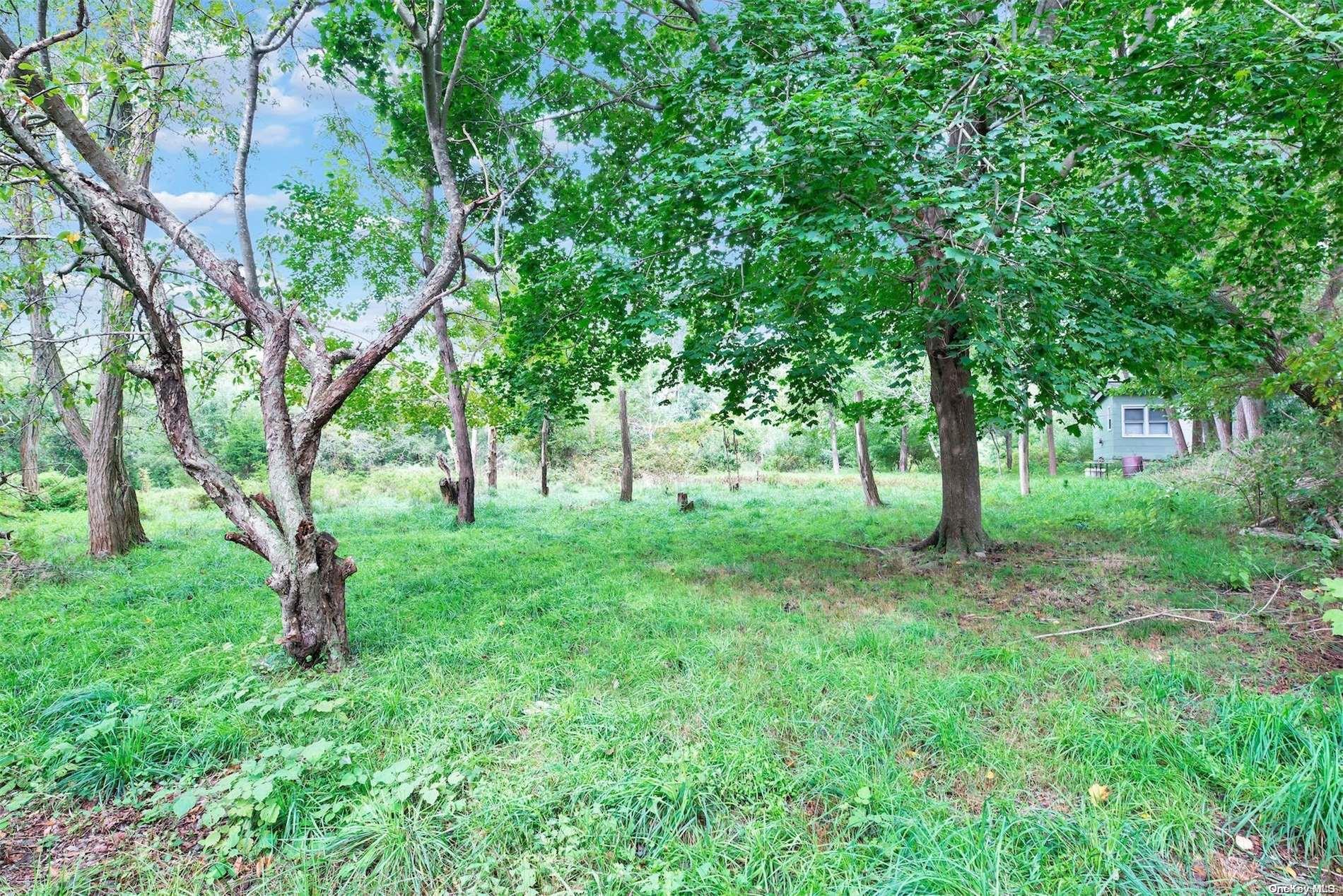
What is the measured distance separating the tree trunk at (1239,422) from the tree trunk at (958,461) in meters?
11.1

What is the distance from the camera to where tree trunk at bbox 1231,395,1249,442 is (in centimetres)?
1380

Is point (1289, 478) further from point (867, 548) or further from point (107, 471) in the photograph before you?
point (107, 471)

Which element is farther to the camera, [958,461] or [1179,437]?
[1179,437]

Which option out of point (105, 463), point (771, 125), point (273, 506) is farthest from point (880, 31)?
point (105, 463)

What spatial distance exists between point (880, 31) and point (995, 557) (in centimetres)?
604

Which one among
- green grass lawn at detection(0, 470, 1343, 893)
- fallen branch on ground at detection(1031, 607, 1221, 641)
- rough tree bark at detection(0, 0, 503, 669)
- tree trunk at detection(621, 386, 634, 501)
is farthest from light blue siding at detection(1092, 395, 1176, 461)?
rough tree bark at detection(0, 0, 503, 669)

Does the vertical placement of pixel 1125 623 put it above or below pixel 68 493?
below

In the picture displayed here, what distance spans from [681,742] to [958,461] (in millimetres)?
6035

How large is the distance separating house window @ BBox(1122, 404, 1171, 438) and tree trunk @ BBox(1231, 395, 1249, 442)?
4897mm

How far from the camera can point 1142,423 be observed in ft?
72.6

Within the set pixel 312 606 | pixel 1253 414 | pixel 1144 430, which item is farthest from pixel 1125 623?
pixel 1144 430

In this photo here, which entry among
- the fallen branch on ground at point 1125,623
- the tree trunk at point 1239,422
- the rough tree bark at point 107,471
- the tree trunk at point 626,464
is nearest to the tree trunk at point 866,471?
the tree trunk at point 626,464

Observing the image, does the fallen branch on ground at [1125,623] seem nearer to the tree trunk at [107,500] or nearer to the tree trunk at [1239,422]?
the tree trunk at [107,500]

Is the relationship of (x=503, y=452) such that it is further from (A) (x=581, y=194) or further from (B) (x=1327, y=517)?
(B) (x=1327, y=517)
